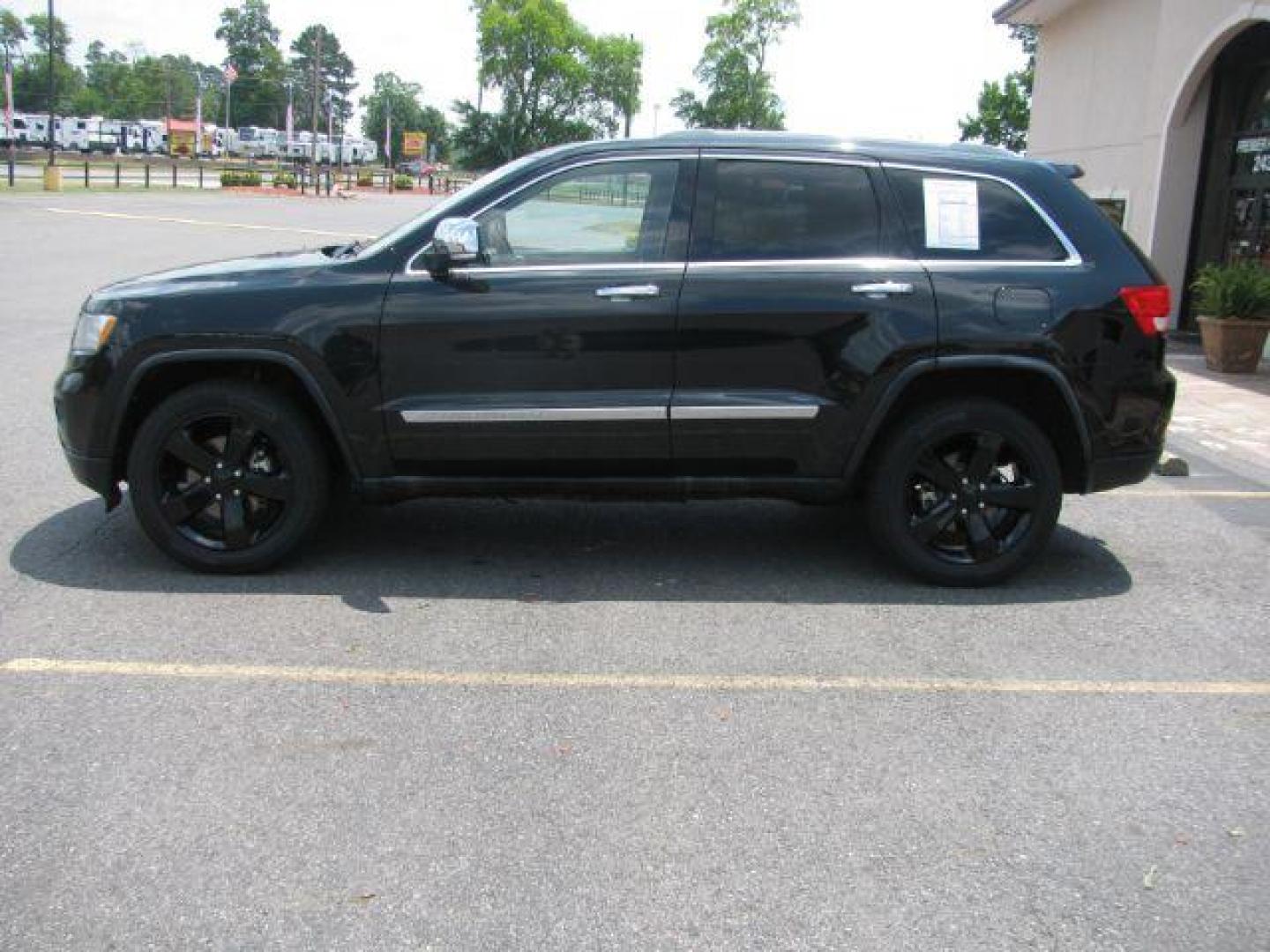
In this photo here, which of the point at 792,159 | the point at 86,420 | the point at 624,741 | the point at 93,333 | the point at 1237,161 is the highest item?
the point at 1237,161

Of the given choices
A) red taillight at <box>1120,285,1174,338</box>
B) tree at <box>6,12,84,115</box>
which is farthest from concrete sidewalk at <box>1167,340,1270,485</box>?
tree at <box>6,12,84,115</box>

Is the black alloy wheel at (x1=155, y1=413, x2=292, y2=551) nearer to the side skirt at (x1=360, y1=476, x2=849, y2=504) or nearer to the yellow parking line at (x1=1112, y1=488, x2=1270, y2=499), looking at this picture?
the side skirt at (x1=360, y1=476, x2=849, y2=504)

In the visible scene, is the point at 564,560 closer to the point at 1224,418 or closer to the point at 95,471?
the point at 95,471

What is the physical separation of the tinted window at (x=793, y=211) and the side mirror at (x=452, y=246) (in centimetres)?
104

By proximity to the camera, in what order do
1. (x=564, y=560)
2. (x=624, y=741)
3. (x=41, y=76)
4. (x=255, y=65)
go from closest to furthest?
(x=624, y=741)
(x=564, y=560)
(x=41, y=76)
(x=255, y=65)

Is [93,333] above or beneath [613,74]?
beneath

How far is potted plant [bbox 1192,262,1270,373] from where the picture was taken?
39.8 ft

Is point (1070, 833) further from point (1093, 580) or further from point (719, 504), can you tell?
point (719, 504)

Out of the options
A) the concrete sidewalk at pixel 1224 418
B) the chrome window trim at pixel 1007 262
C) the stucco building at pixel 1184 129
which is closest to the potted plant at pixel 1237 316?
the concrete sidewalk at pixel 1224 418

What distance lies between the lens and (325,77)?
6624 inches

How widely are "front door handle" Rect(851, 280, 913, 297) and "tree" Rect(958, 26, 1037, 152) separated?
42813 millimetres

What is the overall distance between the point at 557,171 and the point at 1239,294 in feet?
31.6

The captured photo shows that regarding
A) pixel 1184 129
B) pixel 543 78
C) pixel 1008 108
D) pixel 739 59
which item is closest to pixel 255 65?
pixel 543 78

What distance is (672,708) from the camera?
4.07 m
